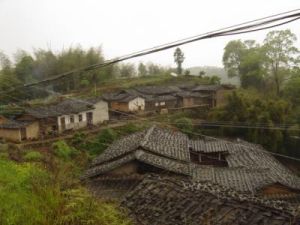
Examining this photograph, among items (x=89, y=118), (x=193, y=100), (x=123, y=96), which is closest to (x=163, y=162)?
(x=89, y=118)

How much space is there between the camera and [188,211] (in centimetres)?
629

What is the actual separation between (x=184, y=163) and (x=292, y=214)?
9.47 metres

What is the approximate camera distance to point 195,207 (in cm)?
637

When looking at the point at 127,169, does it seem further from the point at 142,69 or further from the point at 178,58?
the point at 142,69

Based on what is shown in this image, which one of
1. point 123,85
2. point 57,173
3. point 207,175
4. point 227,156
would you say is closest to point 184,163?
point 207,175

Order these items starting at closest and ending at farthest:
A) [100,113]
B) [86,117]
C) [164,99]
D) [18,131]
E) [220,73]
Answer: [18,131] → [86,117] → [100,113] → [164,99] → [220,73]

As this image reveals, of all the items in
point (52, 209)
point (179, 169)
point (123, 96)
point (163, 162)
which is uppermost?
point (123, 96)

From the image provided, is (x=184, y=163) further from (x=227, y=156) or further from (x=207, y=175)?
(x=227, y=156)

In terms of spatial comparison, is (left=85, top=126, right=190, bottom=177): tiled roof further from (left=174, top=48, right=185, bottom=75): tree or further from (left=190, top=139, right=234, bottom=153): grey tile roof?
(left=174, top=48, right=185, bottom=75): tree

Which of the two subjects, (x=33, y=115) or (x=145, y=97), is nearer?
(x=33, y=115)

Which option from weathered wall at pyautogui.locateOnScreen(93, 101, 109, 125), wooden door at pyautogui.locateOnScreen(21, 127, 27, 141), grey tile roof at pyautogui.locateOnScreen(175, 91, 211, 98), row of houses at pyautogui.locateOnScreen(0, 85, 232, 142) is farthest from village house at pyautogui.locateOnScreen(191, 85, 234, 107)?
wooden door at pyautogui.locateOnScreen(21, 127, 27, 141)

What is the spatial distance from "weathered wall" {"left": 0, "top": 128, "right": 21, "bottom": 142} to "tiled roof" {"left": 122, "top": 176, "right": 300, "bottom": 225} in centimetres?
2113

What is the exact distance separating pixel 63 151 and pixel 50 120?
21.1 feet

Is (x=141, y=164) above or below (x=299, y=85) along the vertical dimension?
below
